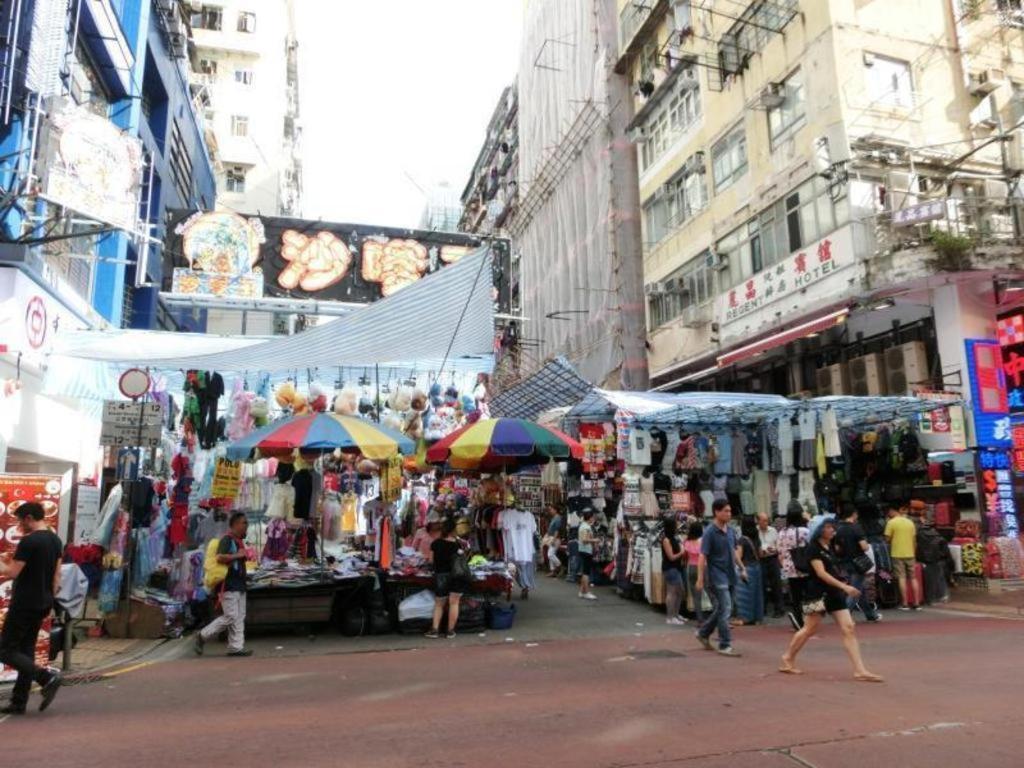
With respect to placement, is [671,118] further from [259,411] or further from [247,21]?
[247,21]

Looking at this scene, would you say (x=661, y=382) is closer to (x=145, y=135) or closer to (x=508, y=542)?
(x=508, y=542)

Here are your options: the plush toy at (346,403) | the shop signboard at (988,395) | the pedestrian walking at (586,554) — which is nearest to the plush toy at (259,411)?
the plush toy at (346,403)

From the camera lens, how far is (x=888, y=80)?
15.9 m

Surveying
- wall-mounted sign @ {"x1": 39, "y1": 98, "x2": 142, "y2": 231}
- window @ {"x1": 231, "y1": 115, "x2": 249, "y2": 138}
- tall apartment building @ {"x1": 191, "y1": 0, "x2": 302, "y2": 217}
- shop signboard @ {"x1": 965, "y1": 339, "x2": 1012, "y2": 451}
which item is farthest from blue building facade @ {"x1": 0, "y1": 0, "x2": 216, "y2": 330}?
window @ {"x1": 231, "y1": 115, "x2": 249, "y2": 138}

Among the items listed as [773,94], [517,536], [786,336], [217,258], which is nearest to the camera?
[517,536]

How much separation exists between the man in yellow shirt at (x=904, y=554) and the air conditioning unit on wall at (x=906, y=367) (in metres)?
3.68

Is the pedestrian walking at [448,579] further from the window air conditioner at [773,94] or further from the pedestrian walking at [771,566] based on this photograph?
the window air conditioner at [773,94]

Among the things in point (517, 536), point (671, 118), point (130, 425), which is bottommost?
point (517, 536)

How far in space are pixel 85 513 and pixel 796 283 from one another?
14125 mm

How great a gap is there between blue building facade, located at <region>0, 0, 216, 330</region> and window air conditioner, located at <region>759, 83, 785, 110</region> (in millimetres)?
13187

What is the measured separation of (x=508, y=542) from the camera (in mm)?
12672

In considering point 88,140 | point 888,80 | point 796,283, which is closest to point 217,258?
point 88,140

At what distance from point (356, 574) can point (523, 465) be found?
4.47 meters

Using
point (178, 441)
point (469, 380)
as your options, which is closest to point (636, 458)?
point (469, 380)
